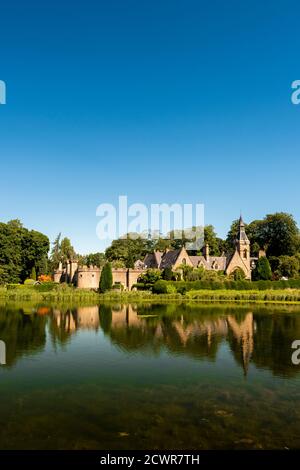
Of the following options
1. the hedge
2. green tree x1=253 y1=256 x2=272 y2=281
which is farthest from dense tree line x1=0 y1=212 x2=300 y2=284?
the hedge

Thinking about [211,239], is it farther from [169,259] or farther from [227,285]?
[227,285]

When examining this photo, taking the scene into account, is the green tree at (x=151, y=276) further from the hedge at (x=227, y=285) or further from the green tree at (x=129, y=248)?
the green tree at (x=129, y=248)

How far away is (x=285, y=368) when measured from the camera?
1641cm

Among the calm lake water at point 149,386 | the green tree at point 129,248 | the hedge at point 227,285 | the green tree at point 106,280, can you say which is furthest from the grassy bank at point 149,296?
the green tree at point 129,248

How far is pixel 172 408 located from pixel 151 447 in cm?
267

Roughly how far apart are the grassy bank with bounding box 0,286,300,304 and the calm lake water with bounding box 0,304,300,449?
18.3 m

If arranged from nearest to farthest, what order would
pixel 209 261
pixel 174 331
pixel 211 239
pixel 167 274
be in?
pixel 174 331 < pixel 167 274 < pixel 209 261 < pixel 211 239

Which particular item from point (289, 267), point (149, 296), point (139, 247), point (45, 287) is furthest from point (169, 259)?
point (139, 247)

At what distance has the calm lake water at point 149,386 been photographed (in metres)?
9.69

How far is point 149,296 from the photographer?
48.0m

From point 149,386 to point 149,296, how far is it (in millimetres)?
33988

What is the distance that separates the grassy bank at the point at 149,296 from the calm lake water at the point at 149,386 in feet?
60.0

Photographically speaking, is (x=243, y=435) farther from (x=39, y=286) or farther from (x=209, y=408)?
(x=39, y=286)
